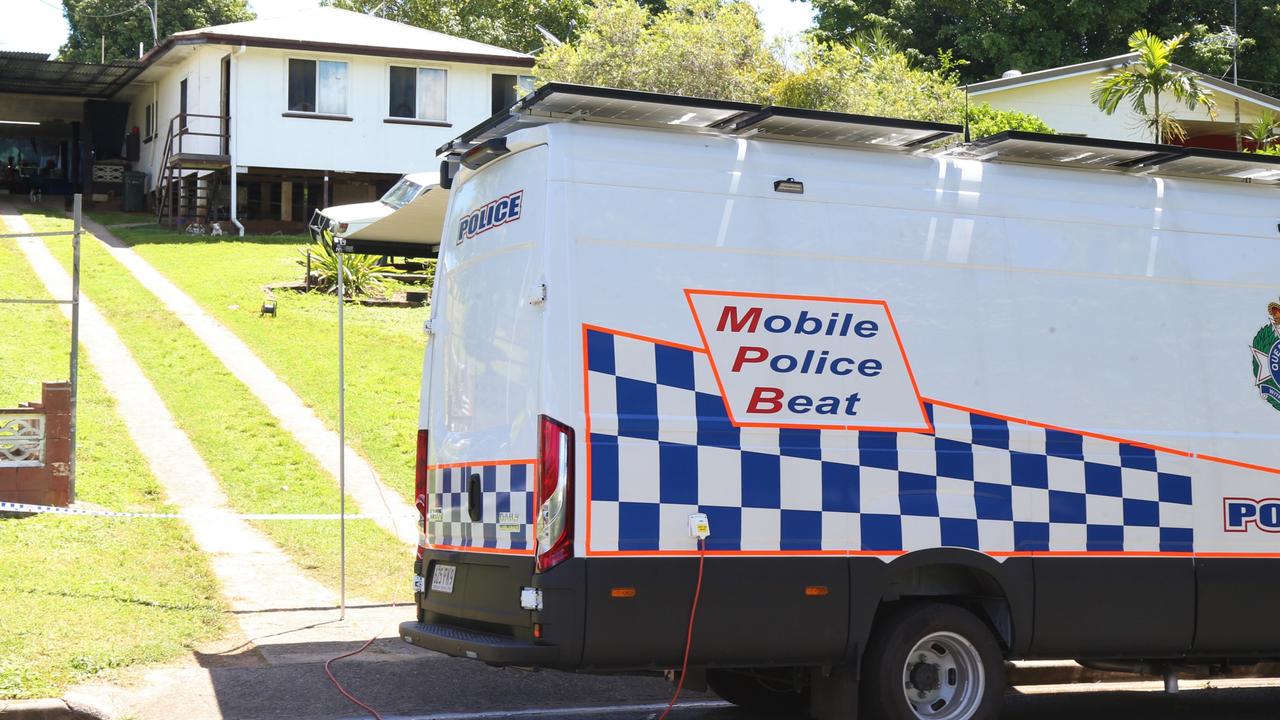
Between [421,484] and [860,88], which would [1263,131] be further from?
[421,484]

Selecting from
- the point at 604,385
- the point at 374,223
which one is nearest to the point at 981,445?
the point at 604,385

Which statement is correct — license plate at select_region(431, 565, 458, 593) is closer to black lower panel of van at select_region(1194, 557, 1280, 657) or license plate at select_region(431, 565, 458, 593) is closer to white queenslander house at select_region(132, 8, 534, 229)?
black lower panel of van at select_region(1194, 557, 1280, 657)

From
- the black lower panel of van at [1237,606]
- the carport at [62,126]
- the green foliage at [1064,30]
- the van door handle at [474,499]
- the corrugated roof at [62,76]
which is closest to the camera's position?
the van door handle at [474,499]

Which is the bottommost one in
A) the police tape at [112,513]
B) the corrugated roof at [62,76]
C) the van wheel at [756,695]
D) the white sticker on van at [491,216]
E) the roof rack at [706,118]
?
the van wheel at [756,695]

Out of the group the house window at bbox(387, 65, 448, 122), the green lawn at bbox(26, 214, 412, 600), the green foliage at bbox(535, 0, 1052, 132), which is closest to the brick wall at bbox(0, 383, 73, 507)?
the green lawn at bbox(26, 214, 412, 600)

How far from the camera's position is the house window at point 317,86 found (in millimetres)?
32156

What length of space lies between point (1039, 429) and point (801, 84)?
56.6 ft

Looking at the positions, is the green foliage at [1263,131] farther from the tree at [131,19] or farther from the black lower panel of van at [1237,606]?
the tree at [131,19]

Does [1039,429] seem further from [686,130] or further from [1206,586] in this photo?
[686,130]

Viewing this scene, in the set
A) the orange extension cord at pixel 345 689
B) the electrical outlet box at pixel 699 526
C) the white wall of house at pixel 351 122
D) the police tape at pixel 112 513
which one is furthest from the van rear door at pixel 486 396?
the white wall of house at pixel 351 122

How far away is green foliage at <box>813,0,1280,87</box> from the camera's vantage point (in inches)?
1598

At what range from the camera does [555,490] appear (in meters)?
5.83

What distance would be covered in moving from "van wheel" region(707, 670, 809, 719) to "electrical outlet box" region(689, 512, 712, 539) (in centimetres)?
153

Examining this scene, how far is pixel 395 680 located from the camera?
7.59 m
